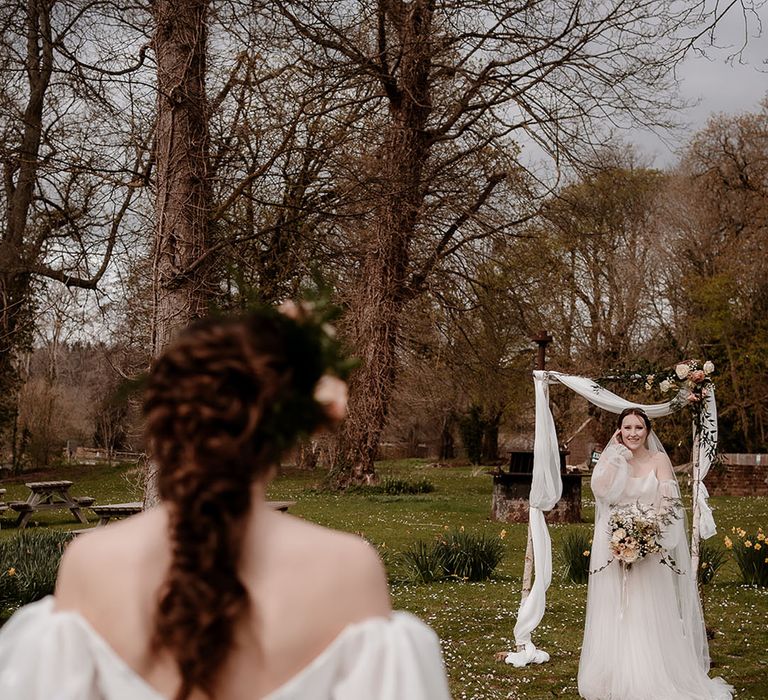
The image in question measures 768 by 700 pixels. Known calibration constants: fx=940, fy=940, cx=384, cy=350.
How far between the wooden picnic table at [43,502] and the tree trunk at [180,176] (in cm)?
1105

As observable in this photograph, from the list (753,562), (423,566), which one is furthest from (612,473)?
(753,562)

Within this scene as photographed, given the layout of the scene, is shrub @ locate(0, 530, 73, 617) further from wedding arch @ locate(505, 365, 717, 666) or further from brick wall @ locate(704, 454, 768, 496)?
brick wall @ locate(704, 454, 768, 496)

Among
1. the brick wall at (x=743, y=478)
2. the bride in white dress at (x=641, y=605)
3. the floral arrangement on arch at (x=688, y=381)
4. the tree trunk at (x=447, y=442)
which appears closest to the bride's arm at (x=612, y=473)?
the bride in white dress at (x=641, y=605)

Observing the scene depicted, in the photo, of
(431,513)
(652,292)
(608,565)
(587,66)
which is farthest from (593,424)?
(608,565)

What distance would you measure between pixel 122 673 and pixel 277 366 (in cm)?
71

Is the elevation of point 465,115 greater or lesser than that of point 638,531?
greater

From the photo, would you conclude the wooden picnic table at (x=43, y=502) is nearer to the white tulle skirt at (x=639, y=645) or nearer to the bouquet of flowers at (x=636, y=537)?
the white tulle skirt at (x=639, y=645)

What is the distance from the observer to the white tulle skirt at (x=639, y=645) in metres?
7.57

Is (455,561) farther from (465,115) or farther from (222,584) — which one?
(465,115)

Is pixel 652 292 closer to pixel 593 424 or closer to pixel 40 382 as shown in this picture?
pixel 593 424

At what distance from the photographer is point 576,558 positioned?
12.4 metres

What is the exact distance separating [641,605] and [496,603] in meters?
3.69

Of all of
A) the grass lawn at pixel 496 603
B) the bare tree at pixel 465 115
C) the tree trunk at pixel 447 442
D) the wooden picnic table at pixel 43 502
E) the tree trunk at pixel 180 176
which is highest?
the bare tree at pixel 465 115

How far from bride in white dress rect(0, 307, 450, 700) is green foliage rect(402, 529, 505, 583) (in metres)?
10.8
